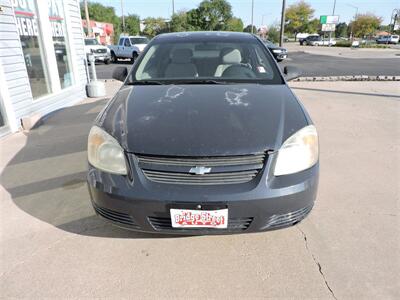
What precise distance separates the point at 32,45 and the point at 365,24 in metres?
67.8

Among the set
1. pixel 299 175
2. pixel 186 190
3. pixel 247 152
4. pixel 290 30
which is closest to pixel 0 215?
pixel 186 190

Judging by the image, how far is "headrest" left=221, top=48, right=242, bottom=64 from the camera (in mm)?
3324

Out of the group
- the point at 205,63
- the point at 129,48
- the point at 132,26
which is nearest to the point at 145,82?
the point at 205,63

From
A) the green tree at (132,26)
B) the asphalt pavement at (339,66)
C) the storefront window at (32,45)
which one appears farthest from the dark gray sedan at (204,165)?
the green tree at (132,26)

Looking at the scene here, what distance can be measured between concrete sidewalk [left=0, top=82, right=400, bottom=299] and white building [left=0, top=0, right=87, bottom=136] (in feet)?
6.71

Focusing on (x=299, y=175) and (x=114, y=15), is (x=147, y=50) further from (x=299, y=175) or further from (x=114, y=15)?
(x=114, y=15)

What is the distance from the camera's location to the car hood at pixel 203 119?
199cm

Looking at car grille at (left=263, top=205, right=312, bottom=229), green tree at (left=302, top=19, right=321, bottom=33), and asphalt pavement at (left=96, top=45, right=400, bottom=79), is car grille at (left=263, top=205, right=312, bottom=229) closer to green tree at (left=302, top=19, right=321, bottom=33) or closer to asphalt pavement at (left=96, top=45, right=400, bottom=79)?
asphalt pavement at (left=96, top=45, right=400, bottom=79)

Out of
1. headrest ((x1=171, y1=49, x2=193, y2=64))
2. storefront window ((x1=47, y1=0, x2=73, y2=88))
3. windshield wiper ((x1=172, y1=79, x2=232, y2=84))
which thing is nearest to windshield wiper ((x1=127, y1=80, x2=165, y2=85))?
windshield wiper ((x1=172, y1=79, x2=232, y2=84))

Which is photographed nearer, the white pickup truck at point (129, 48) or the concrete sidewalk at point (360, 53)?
the white pickup truck at point (129, 48)

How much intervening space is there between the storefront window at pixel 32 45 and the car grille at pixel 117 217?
4.73 metres

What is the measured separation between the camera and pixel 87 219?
271 cm

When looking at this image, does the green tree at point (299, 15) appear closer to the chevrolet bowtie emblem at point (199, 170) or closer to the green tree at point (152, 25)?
the green tree at point (152, 25)

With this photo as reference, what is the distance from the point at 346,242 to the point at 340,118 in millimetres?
4000
